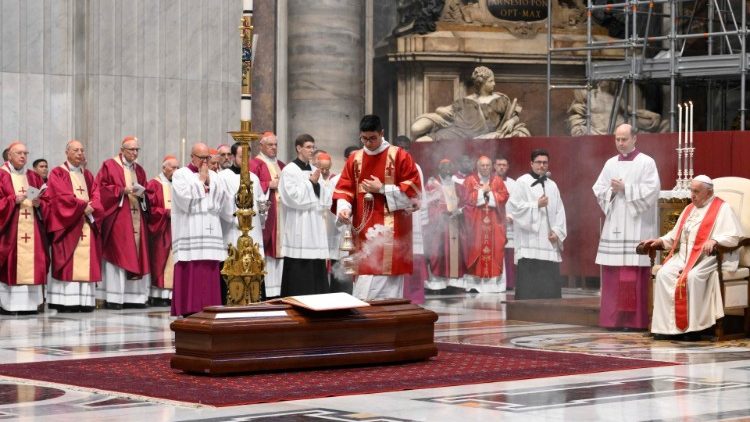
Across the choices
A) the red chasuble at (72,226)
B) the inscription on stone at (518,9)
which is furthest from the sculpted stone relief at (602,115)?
the red chasuble at (72,226)

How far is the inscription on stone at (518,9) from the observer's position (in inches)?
889

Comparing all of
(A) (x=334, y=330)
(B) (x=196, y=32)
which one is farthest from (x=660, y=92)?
(A) (x=334, y=330)

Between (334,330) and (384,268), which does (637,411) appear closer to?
(334,330)

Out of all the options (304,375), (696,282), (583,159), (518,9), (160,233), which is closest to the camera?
(304,375)

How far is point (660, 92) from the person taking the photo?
75.7 feet

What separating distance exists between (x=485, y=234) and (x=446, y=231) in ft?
1.62

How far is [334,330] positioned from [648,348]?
3075 millimetres

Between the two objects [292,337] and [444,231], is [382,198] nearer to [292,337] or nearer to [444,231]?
[292,337]

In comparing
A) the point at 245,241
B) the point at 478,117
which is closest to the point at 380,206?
the point at 245,241

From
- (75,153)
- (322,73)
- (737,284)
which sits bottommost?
(737,284)

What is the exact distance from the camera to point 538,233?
1761 centimetres

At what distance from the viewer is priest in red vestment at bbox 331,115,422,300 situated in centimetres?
1191

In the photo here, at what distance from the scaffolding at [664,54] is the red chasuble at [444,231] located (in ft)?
5.98

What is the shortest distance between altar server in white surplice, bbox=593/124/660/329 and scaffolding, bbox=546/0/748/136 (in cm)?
545
